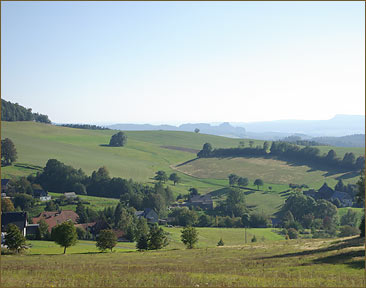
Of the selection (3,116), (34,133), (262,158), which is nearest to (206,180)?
(262,158)

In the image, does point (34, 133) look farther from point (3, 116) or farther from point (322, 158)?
point (322, 158)

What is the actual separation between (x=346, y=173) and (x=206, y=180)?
53.3 metres

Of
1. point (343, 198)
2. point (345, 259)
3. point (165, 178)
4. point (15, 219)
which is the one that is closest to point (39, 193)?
point (15, 219)

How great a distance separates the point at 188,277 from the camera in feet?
74.1

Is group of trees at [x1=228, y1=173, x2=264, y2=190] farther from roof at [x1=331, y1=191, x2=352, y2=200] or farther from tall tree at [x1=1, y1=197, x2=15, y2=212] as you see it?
tall tree at [x1=1, y1=197, x2=15, y2=212]

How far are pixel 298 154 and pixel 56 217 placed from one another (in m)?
114

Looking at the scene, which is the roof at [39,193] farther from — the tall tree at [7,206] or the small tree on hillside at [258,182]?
the small tree on hillside at [258,182]

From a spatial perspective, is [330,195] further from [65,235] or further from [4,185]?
[4,185]

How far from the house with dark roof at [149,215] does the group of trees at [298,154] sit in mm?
85562

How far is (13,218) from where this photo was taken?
80250 mm

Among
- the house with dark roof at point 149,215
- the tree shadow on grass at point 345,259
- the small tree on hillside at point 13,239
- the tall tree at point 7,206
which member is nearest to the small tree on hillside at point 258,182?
the house with dark roof at point 149,215

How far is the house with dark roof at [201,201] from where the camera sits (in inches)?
4380

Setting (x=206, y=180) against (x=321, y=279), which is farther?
(x=206, y=180)

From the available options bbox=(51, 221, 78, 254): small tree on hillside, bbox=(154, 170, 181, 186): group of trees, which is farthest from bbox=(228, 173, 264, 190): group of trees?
bbox=(51, 221, 78, 254): small tree on hillside
